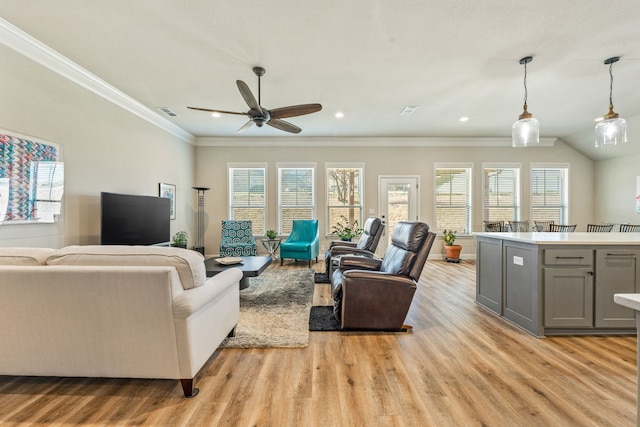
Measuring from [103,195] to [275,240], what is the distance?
332 cm

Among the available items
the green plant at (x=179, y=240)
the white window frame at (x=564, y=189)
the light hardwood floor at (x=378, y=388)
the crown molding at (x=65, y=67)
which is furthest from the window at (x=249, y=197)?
the white window frame at (x=564, y=189)

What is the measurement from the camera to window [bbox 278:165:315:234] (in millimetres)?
6648

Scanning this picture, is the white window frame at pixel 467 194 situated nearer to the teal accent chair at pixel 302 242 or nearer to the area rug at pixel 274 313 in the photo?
the teal accent chair at pixel 302 242

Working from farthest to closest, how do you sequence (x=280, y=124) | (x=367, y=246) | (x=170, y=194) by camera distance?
(x=170, y=194) < (x=367, y=246) < (x=280, y=124)

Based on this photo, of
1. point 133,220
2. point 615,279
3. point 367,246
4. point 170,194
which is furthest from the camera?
point 170,194

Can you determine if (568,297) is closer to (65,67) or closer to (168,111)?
(65,67)

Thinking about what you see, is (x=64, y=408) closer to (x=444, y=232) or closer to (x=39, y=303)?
(x=39, y=303)

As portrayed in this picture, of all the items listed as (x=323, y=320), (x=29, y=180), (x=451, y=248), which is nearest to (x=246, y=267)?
(x=323, y=320)

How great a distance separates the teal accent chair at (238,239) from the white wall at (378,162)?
924mm

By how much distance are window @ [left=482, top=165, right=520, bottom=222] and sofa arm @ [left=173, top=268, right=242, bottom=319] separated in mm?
6513

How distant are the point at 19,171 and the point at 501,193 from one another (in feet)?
26.9

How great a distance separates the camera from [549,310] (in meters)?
2.55

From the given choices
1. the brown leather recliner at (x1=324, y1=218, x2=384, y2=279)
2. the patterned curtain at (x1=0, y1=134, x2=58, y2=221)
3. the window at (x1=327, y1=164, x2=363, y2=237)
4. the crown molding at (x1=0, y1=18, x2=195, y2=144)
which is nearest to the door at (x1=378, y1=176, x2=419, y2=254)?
the window at (x1=327, y1=164, x2=363, y2=237)

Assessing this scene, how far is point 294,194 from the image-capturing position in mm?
6656
